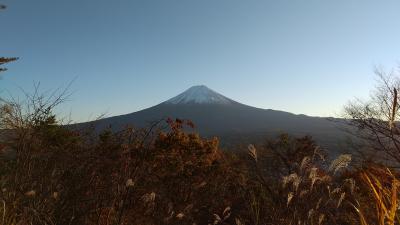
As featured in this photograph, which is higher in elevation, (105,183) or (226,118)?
(226,118)

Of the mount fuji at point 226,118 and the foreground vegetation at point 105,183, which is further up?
the mount fuji at point 226,118

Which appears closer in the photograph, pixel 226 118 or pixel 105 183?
pixel 105 183

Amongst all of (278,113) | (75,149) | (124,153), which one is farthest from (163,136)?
(278,113)

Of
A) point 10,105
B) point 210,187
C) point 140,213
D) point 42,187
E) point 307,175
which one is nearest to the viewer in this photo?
point 307,175

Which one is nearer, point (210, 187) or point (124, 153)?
point (124, 153)

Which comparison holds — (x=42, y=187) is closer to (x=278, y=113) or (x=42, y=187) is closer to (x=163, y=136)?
(x=163, y=136)

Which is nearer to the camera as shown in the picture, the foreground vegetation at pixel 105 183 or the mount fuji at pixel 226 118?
the foreground vegetation at pixel 105 183

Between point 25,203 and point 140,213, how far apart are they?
5.17 metres

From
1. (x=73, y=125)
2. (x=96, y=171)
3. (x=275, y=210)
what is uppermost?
(x=73, y=125)

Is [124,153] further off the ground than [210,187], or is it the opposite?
[124,153]

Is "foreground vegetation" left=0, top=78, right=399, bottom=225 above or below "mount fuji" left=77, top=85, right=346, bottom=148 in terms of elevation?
below

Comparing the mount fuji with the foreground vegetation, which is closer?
the foreground vegetation

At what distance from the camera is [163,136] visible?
22531 mm

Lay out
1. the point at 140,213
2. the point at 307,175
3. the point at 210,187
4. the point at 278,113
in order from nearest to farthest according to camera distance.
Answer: the point at 307,175, the point at 140,213, the point at 210,187, the point at 278,113
